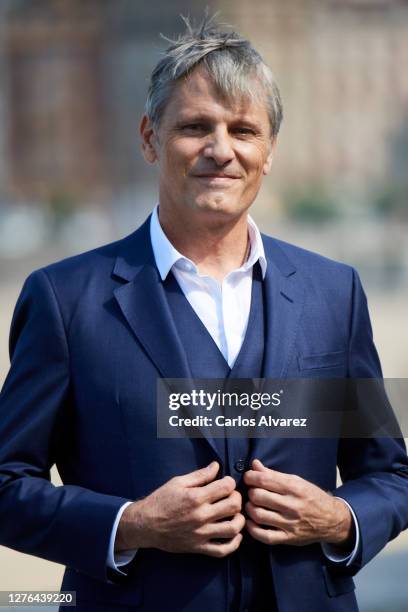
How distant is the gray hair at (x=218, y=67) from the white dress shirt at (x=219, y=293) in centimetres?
25

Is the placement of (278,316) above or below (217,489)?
above

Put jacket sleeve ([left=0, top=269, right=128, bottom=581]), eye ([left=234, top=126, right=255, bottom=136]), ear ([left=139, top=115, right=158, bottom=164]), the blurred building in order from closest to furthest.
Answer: jacket sleeve ([left=0, top=269, right=128, bottom=581]) < eye ([left=234, top=126, right=255, bottom=136]) < ear ([left=139, top=115, right=158, bottom=164]) < the blurred building

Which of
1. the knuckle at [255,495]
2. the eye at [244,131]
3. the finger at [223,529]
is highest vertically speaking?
the eye at [244,131]

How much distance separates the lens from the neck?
7.70 ft

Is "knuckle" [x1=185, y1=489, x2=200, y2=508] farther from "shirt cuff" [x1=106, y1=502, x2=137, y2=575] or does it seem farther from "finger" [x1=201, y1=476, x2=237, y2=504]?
"shirt cuff" [x1=106, y1=502, x2=137, y2=575]

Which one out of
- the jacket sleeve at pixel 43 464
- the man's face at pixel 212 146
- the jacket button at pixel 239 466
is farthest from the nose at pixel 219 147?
the jacket button at pixel 239 466

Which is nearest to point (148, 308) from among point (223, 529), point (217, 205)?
point (217, 205)

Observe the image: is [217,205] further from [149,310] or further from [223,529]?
[223,529]

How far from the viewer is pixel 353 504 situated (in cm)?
224

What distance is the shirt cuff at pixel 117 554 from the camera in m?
2.13

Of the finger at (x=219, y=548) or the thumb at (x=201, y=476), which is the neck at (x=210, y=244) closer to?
the thumb at (x=201, y=476)

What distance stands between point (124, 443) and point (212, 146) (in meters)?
0.58

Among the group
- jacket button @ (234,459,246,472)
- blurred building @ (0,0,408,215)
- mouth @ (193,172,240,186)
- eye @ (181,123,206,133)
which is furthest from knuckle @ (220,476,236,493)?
blurred building @ (0,0,408,215)

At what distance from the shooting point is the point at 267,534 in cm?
211
